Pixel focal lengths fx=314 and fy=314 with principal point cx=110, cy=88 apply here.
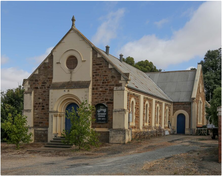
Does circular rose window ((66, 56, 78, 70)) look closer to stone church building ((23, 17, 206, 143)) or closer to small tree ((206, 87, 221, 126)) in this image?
stone church building ((23, 17, 206, 143))

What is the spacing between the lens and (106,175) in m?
10.8

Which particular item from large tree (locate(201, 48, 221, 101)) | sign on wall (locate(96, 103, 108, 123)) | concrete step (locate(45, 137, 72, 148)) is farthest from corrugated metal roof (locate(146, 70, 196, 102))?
concrete step (locate(45, 137, 72, 148))

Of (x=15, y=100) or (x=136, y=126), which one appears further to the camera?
(x=15, y=100)

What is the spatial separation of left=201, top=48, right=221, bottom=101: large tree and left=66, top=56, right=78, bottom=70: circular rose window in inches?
1324

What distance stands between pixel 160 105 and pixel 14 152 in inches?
661

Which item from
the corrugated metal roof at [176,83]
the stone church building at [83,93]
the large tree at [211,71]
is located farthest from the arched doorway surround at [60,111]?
the large tree at [211,71]

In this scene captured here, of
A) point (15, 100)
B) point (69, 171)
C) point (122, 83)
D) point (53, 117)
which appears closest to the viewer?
point (69, 171)

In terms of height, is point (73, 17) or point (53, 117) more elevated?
point (73, 17)

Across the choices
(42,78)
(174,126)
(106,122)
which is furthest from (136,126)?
(174,126)

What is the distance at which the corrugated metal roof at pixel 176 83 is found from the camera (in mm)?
36500

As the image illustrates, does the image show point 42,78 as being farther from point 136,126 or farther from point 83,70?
point 136,126

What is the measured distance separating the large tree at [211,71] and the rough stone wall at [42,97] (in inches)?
1353

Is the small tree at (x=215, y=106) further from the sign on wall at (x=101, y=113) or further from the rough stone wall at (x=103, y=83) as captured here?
the sign on wall at (x=101, y=113)

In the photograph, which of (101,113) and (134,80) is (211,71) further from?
(101,113)
